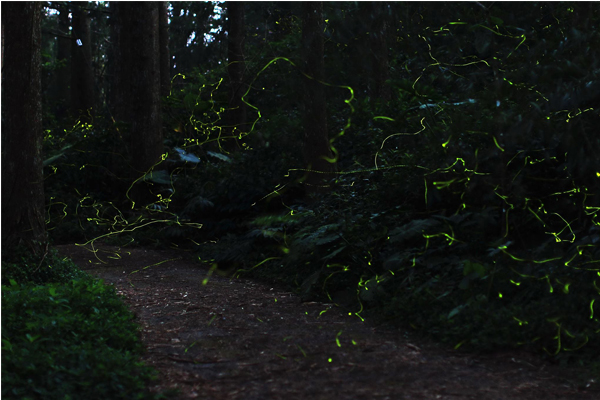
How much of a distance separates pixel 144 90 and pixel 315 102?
184 inches

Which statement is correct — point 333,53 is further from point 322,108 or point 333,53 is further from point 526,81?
point 526,81

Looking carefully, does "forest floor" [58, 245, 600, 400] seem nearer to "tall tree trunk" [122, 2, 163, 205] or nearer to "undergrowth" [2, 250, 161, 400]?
"undergrowth" [2, 250, 161, 400]

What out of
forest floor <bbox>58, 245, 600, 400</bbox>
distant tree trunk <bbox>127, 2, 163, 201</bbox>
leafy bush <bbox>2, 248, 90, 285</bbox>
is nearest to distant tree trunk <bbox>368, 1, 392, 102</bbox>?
distant tree trunk <bbox>127, 2, 163, 201</bbox>

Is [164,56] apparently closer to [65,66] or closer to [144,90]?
[144,90]

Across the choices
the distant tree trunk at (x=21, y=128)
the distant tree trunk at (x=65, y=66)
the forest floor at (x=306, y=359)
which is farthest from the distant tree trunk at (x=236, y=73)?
the distant tree trunk at (x=65, y=66)

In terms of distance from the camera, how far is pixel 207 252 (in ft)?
A: 33.0

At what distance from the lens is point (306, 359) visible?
5.03 m

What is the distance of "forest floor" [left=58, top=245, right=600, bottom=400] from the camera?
14.5ft

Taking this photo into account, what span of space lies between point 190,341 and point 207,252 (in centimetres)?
446

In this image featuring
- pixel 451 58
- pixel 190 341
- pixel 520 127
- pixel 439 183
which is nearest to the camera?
pixel 190 341


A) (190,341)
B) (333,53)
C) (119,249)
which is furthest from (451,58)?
(190,341)

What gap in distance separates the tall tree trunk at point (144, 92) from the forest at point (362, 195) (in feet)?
0.12

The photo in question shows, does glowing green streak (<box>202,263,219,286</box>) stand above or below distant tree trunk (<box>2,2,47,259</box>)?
below

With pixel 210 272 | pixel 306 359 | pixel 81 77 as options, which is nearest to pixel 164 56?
pixel 81 77
